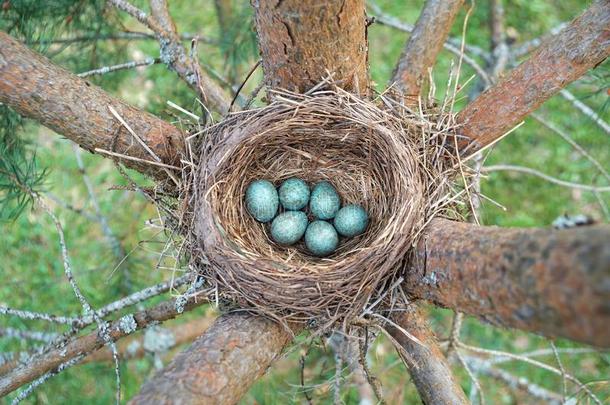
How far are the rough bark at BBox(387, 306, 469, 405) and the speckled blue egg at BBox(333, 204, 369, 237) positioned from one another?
0.60 metres

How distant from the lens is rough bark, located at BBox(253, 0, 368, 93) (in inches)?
54.7

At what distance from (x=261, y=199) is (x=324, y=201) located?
0.91ft

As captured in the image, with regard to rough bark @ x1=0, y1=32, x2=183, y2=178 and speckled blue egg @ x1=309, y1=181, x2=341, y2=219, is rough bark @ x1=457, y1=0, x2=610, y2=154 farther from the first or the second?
rough bark @ x1=0, y1=32, x2=183, y2=178

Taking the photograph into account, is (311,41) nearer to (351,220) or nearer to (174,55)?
(174,55)

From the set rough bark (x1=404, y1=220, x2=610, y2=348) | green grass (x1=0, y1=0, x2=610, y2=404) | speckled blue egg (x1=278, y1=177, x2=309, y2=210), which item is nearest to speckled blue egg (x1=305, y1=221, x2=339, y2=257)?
speckled blue egg (x1=278, y1=177, x2=309, y2=210)

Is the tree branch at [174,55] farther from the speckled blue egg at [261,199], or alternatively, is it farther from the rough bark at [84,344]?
the rough bark at [84,344]

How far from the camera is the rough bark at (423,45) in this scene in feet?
6.93

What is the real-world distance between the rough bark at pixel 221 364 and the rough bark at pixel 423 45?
3.38 feet

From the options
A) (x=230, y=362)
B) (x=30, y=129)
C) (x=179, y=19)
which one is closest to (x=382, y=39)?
(x=179, y=19)

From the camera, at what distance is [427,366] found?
1706mm

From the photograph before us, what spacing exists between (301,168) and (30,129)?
1225mm

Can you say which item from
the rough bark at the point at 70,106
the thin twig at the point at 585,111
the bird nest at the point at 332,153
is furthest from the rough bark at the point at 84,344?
the thin twig at the point at 585,111

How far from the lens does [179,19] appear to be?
422cm

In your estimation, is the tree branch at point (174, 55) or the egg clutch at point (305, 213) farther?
the egg clutch at point (305, 213)
